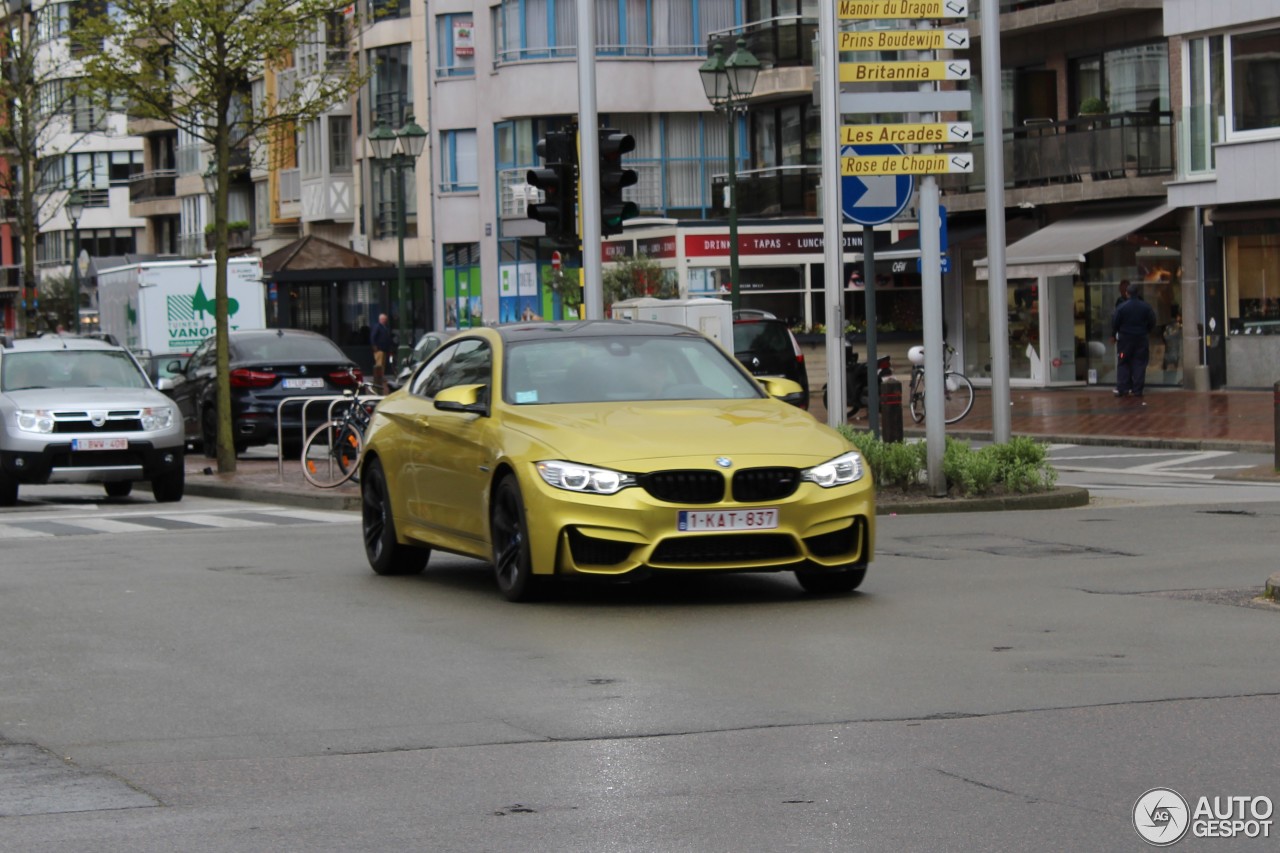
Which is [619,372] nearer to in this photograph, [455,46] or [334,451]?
[334,451]

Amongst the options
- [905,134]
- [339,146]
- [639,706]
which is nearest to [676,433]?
[639,706]

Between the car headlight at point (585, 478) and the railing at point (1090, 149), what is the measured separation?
104 ft

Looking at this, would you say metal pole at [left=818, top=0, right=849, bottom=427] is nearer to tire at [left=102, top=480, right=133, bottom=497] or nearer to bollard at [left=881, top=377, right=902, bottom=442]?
bollard at [left=881, top=377, right=902, bottom=442]

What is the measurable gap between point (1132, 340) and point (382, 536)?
25924 millimetres

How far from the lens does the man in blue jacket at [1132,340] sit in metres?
37.5

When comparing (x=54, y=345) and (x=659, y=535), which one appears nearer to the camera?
(x=659, y=535)

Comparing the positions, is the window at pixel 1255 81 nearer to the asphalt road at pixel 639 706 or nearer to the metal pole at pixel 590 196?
the metal pole at pixel 590 196

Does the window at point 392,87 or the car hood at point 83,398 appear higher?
the window at point 392,87

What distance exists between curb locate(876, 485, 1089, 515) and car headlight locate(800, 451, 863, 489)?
19.3ft

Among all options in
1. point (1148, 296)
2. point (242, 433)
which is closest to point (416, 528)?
point (242, 433)

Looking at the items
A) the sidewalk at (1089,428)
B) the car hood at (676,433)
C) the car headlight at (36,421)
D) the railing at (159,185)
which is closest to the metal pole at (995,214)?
the sidewalk at (1089,428)

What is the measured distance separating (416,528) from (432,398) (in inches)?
30.3

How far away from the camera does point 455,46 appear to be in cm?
6506

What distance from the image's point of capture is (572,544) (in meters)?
11.3
